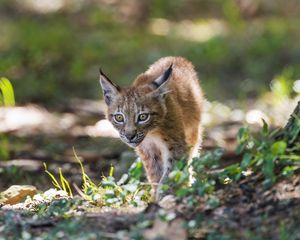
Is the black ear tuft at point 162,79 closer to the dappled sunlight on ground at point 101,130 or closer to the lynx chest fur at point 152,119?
the lynx chest fur at point 152,119

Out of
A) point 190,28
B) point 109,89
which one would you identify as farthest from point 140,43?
point 109,89

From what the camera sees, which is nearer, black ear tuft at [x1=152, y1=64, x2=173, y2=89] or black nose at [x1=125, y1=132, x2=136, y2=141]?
black nose at [x1=125, y1=132, x2=136, y2=141]

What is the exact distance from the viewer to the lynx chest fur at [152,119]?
6871mm

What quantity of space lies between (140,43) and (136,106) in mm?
7137

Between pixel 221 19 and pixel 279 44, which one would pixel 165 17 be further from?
pixel 279 44

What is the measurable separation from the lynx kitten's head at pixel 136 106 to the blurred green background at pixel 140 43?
4.36 meters

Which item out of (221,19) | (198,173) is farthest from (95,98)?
(198,173)

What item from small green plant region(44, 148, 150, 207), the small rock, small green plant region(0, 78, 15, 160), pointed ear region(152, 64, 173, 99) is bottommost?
small green plant region(44, 148, 150, 207)

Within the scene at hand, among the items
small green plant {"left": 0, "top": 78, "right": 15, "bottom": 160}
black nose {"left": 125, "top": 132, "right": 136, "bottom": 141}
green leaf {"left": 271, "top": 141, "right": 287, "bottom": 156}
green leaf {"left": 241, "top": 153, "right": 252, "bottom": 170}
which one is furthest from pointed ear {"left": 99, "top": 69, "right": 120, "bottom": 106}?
small green plant {"left": 0, "top": 78, "right": 15, "bottom": 160}

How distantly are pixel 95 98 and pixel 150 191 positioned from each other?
6.10 metres

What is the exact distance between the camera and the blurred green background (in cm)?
1262

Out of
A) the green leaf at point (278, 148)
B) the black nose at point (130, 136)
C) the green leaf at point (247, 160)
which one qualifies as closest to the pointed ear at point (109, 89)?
the black nose at point (130, 136)

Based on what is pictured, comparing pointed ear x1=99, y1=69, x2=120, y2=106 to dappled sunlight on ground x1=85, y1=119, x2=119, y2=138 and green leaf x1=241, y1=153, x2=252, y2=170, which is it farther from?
dappled sunlight on ground x1=85, y1=119, x2=119, y2=138

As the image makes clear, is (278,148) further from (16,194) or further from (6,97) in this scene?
(6,97)
